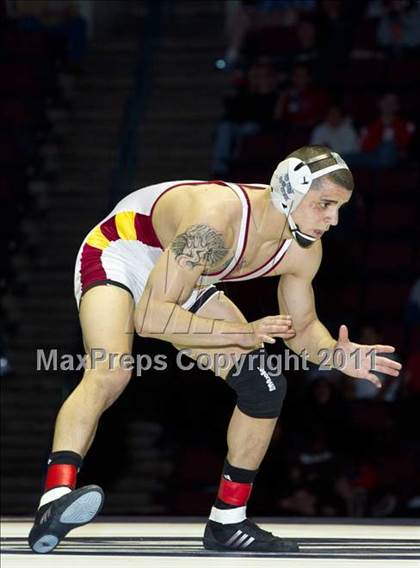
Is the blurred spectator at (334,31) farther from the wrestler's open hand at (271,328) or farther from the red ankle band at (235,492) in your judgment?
the wrestler's open hand at (271,328)

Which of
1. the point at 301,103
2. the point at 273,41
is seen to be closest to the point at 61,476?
the point at 301,103

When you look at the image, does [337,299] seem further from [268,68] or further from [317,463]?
[268,68]

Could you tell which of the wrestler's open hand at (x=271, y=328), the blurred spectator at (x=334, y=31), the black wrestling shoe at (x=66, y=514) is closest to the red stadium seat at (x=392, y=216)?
the blurred spectator at (x=334, y=31)

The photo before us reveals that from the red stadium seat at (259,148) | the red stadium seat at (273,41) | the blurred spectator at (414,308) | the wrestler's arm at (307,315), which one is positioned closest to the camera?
the wrestler's arm at (307,315)

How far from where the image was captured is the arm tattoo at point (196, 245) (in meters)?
4.16

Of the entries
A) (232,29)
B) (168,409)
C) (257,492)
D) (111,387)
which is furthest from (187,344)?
(232,29)

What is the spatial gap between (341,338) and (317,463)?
3.24m

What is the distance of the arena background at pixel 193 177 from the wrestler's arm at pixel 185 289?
3.40 metres

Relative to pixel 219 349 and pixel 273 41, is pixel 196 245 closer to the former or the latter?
pixel 219 349

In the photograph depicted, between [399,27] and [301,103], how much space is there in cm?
103

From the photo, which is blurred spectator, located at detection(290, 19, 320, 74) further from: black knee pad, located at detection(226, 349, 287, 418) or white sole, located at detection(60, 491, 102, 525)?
white sole, located at detection(60, 491, 102, 525)

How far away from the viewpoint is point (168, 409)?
8164mm

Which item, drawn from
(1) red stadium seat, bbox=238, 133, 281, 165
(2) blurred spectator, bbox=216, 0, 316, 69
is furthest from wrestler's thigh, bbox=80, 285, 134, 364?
(2) blurred spectator, bbox=216, 0, 316, 69

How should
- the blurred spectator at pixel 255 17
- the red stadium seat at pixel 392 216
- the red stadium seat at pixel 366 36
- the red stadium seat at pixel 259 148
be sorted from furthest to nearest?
the blurred spectator at pixel 255 17 → the red stadium seat at pixel 366 36 → the red stadium seat at pixel 259 148 → the red stadium seat at pixel 392 216
